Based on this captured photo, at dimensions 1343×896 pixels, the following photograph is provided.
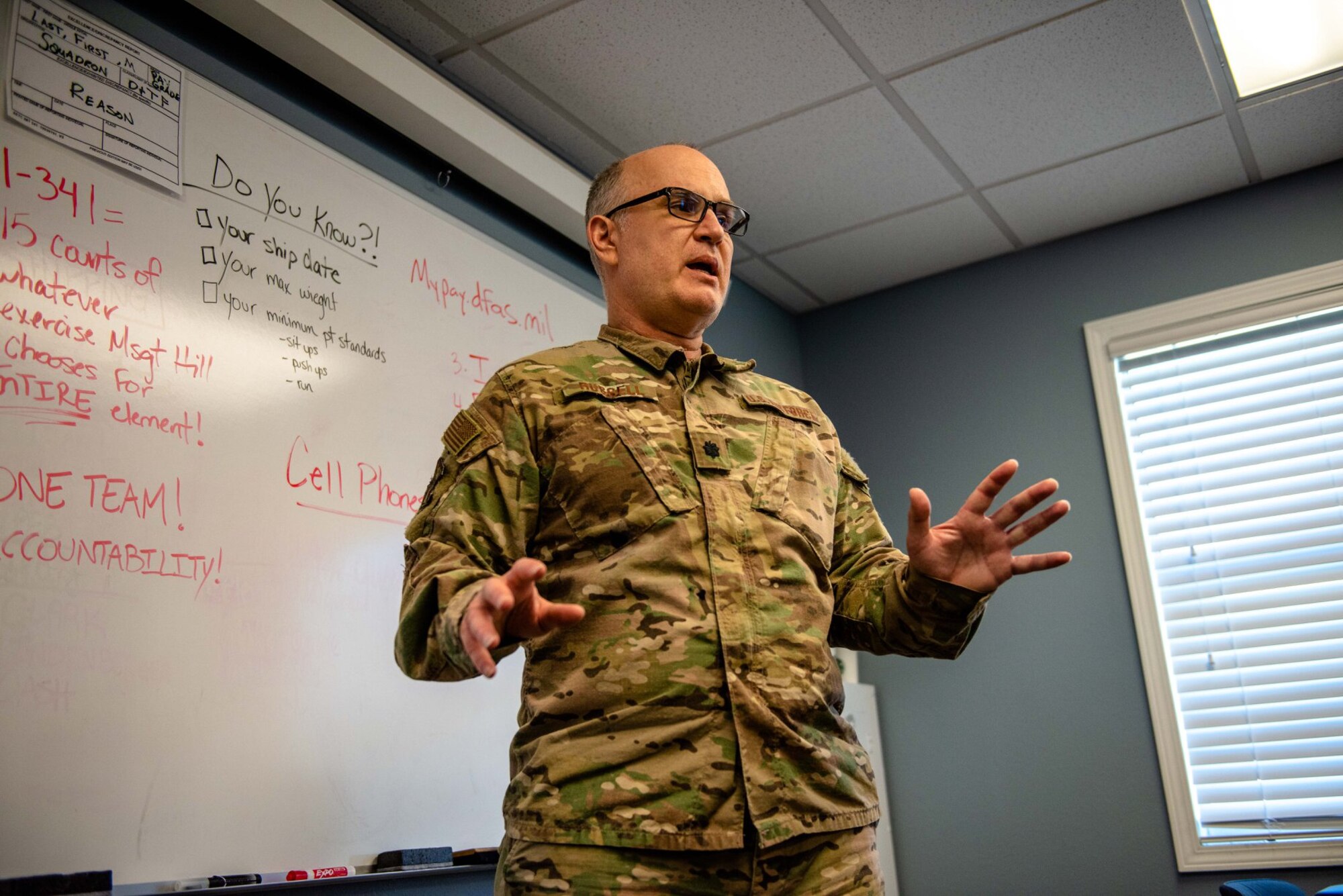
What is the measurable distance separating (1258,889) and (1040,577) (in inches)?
60.2

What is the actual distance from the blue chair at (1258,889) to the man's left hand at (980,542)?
1.10 metres

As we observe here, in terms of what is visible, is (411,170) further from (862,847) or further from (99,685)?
(862,847)

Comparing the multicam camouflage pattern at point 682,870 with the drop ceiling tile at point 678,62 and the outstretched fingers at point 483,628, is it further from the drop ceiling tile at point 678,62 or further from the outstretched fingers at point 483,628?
the drop ceiling tile at point 678,62

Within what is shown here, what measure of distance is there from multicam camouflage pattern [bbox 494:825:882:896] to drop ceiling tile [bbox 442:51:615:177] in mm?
2048

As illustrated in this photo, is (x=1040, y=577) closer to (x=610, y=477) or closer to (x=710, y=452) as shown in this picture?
(x=710, y=452)

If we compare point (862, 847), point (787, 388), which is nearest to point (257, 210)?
point (787, 388)

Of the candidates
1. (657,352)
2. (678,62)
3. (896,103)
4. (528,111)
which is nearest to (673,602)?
(657,352)

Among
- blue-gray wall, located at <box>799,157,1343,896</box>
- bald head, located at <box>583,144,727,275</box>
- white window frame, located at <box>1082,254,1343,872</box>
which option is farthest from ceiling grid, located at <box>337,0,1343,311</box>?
bald head, located at <box>583,144,727,275</box>

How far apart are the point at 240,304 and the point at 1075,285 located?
2.76 metres

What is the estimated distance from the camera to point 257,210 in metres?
2.09

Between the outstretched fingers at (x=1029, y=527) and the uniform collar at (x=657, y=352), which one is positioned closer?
the outstretched fingers at (x=1029, y=527)

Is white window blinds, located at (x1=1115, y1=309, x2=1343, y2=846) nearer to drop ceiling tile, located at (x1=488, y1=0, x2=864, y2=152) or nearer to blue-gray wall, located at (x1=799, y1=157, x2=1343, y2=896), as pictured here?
blue-gray wall, located at (x1=799, y1=157, x2=1343, y2=896)

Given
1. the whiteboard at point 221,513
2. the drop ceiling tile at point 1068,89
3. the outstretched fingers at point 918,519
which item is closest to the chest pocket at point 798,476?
the outstretched fingers at point 918,519

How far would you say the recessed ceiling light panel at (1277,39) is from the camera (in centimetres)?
260
